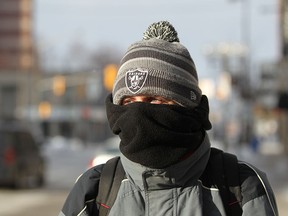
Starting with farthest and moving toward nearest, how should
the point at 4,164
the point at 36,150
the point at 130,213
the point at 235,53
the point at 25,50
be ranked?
1. the point at 25,50
2. the point at 235,53
3. the point at 36,150
4. the point at 4,164
5. the point at 130,213

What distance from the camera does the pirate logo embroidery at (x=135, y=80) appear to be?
8.57 feet

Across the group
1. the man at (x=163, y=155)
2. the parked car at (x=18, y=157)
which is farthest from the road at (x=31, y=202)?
the man at (x=163, y=155)

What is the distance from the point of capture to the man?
2525mm

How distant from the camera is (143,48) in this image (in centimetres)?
271

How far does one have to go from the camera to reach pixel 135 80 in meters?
2.63

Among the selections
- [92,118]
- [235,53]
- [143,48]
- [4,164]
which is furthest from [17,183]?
[92,118]

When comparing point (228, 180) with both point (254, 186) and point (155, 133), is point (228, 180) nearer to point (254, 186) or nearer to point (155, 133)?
point (254, 186)

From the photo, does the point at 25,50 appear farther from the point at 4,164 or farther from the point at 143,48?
the point at 143,48

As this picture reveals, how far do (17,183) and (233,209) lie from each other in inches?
695

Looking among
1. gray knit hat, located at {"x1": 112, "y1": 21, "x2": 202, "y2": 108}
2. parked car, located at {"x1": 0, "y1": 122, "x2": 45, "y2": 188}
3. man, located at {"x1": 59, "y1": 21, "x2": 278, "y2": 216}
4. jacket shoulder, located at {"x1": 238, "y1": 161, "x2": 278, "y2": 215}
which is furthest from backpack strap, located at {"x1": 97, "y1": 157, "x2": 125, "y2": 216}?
parked car, located at {"x1": 0, "y1": 122, "x2": 45, "y2": 188}

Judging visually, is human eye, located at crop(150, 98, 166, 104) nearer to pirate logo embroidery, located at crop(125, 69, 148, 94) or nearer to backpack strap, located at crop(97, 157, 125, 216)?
pirate logo embroidery, located at crop(125, 69, 148, 94)

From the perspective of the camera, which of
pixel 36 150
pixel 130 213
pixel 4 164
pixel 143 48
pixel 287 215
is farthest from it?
pixel 36 150

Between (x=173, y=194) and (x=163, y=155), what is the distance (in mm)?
133

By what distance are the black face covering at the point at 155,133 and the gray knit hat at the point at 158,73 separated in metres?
0.06
